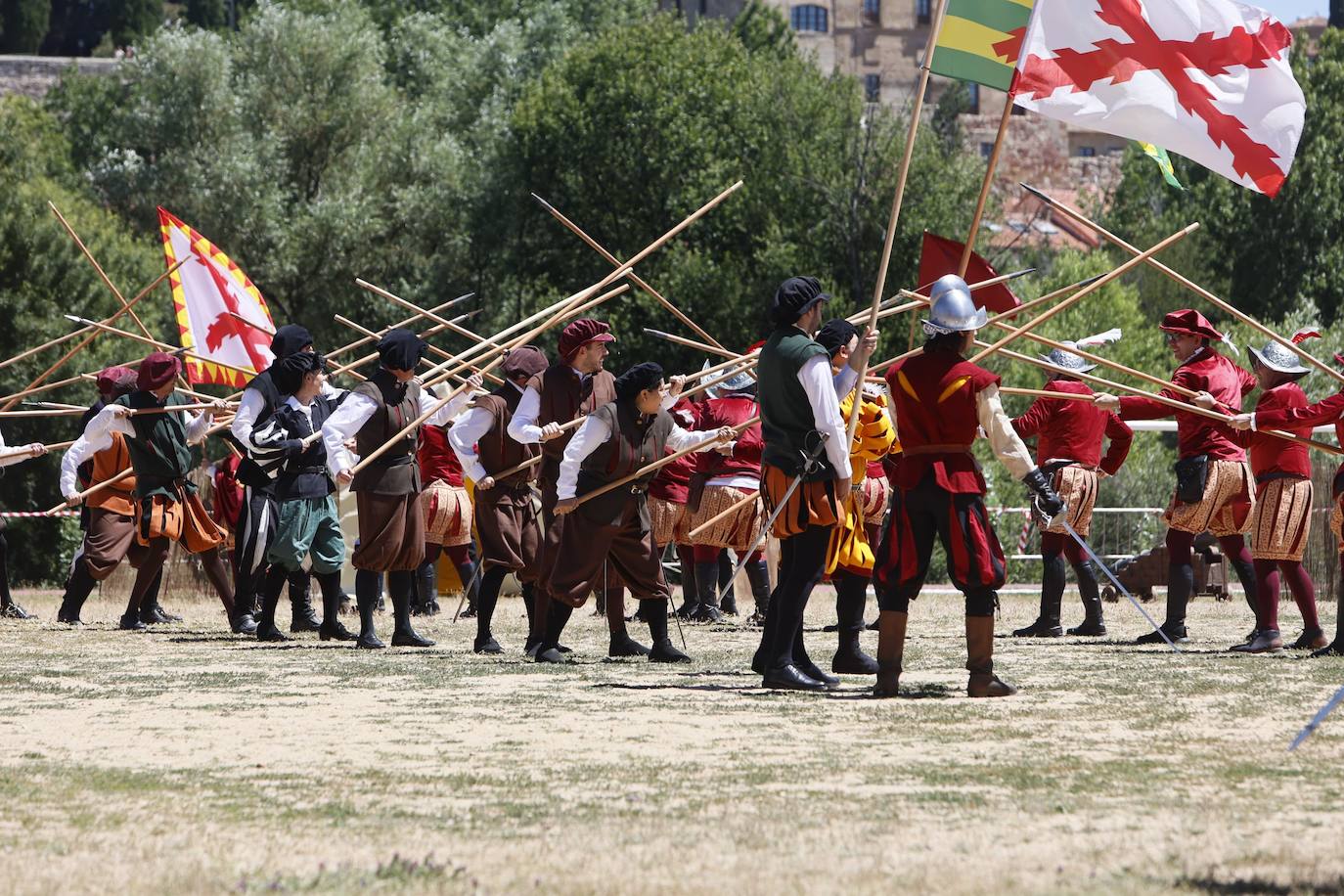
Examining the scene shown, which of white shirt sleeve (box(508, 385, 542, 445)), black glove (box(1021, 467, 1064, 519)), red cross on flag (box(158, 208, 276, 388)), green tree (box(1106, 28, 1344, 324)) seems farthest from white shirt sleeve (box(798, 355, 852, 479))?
green tree (box(1106, 28, 1344, 324))

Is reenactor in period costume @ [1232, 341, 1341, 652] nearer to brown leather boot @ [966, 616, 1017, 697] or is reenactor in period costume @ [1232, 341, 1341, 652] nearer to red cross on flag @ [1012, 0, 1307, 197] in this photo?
red cross on flag @ [1012, 0, 1307, 197]

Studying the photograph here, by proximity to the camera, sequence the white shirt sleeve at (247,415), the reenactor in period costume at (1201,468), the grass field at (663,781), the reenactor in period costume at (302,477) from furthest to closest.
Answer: the reenactor in period costume at (302,477)
the white shirt sleeve at (247,415)
the reenactor in period costume at (1201,468)
the grass field at (663,781)

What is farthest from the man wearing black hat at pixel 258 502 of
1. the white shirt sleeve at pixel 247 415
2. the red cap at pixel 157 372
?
the red cap at pixel 157 372

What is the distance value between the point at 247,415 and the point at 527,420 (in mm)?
1986

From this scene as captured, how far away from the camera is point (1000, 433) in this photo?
8055 millimetres

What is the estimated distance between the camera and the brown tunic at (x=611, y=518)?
32.4 ft

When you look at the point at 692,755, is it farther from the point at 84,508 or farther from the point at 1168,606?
the point at 84,508

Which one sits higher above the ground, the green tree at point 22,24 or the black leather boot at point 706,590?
the green tree at point 22,24

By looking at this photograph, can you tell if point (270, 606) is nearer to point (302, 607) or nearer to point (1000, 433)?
point (302, 607)

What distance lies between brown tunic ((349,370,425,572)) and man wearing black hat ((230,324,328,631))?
2.28 ft

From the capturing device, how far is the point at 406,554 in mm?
11336

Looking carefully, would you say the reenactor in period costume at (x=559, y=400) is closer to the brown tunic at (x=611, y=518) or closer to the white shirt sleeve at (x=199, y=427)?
the brown tunic at (x=611, y=518)

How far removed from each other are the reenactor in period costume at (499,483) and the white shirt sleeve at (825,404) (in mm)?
2962

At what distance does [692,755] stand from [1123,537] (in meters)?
17.0
